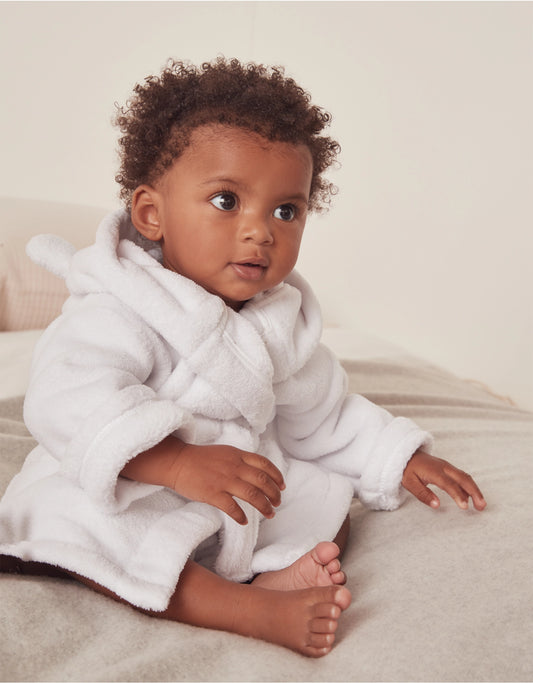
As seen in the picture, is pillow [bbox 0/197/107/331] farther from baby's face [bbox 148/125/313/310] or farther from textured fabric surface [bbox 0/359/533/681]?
baby's face [bbox 148/125/313/310]

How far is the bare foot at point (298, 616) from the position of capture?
0.73 meters

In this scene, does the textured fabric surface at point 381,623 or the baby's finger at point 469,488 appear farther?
the baby's finger at point 469,488

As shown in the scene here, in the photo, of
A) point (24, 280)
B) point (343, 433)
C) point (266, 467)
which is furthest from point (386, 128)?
point (266, 467)

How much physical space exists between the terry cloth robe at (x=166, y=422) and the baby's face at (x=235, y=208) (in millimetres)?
43

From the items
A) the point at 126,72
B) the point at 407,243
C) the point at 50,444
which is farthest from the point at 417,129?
the point at 50,444

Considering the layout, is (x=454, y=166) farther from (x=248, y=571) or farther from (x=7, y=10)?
(x=248, y=571)

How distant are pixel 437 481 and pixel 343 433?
18 centimetres

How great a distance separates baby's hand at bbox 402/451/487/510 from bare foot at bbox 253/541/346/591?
0.78 feet

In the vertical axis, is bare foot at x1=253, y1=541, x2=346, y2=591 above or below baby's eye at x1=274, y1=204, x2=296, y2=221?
below

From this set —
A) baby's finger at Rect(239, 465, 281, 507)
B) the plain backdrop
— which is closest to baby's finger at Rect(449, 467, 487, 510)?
baby's finger at Rect(239, 465, 281, 507)

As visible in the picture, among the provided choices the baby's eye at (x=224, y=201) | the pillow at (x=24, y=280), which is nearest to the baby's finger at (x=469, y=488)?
the baby's eye at (x=224, y=201)

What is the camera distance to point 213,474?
770 mm

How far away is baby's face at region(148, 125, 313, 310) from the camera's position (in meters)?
0.92

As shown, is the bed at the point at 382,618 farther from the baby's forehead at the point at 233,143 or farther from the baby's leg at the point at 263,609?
the baby's forehead at the point at 233,143
